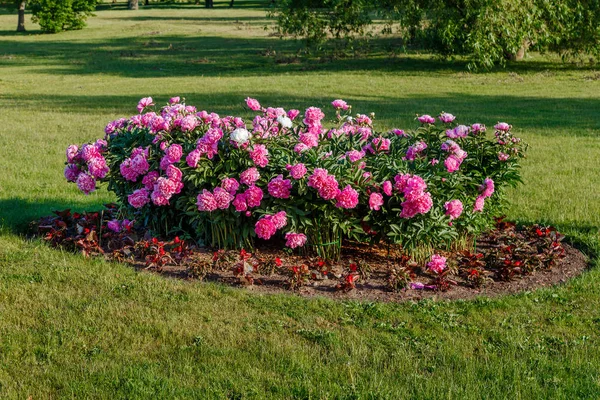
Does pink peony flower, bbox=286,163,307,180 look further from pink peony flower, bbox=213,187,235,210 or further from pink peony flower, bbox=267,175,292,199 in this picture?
pink peony flower, bbox=213,187,235,210

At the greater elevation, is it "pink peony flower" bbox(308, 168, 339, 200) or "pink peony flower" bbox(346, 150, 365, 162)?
"pink peony flower" bbox(346, 150, 365, 162)

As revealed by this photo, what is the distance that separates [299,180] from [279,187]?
0.15 meters

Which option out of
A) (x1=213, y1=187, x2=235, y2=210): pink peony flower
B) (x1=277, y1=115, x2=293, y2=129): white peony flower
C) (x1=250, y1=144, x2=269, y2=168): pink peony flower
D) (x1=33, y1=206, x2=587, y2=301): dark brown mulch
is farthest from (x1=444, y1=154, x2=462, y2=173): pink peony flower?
(x1=213, y1=187, x2=235, y2=210): pink peony flower

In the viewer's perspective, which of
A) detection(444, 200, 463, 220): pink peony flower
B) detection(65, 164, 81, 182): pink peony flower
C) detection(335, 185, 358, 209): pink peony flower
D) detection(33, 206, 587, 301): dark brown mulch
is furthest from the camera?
detection(65, 164, 81, 182): pink peony flower

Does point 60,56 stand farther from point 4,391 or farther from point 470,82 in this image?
point 4,391

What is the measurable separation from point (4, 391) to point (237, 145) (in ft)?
8.26

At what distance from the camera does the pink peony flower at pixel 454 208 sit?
18.4 ft

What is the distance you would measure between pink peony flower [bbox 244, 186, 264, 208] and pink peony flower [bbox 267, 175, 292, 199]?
3.6 inches

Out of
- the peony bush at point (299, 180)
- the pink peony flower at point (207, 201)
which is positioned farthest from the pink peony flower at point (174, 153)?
the pink peony flower at point (207, 201)

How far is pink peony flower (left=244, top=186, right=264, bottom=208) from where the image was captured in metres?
5.57

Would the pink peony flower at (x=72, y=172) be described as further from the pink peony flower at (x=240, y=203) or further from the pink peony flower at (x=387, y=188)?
the pink peony flower at (x=387, y=188)

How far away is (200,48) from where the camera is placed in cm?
3125

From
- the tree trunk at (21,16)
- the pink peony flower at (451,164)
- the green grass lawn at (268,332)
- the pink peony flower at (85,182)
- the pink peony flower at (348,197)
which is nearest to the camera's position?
the green grass lawn at (268,332)

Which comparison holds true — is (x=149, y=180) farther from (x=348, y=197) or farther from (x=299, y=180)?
(x=348, y=197)
